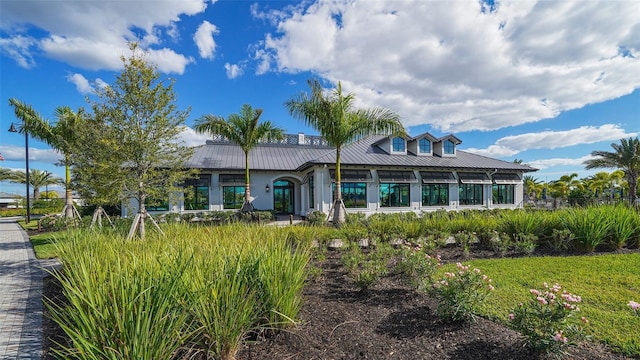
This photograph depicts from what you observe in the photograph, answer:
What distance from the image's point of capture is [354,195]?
20625 millimetres

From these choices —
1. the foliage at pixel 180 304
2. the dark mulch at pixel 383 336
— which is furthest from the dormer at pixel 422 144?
the foliage at pixel 180 304

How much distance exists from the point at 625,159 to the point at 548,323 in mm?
31844

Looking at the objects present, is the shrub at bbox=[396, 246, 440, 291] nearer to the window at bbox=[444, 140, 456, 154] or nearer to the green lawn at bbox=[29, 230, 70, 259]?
the green lawn at bbox=[29, 230, 70, 259]

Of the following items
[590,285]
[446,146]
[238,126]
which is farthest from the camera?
[446,146]

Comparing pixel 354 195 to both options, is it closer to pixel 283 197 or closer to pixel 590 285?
pixel 283 197

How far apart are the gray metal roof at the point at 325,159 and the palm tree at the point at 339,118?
4.70m

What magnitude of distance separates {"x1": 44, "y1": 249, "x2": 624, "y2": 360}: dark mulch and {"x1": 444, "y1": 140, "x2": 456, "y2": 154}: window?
873 inches

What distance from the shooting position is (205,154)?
22.9m

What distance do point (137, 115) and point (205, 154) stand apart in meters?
15.5

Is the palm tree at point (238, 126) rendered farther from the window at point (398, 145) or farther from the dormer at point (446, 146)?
the dormer at point (446, 146)

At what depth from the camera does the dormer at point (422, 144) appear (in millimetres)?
23580

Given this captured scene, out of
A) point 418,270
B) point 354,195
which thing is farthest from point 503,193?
point 418,270

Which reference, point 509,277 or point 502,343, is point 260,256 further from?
point 509,277

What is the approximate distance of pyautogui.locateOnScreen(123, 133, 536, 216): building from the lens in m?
20.3
